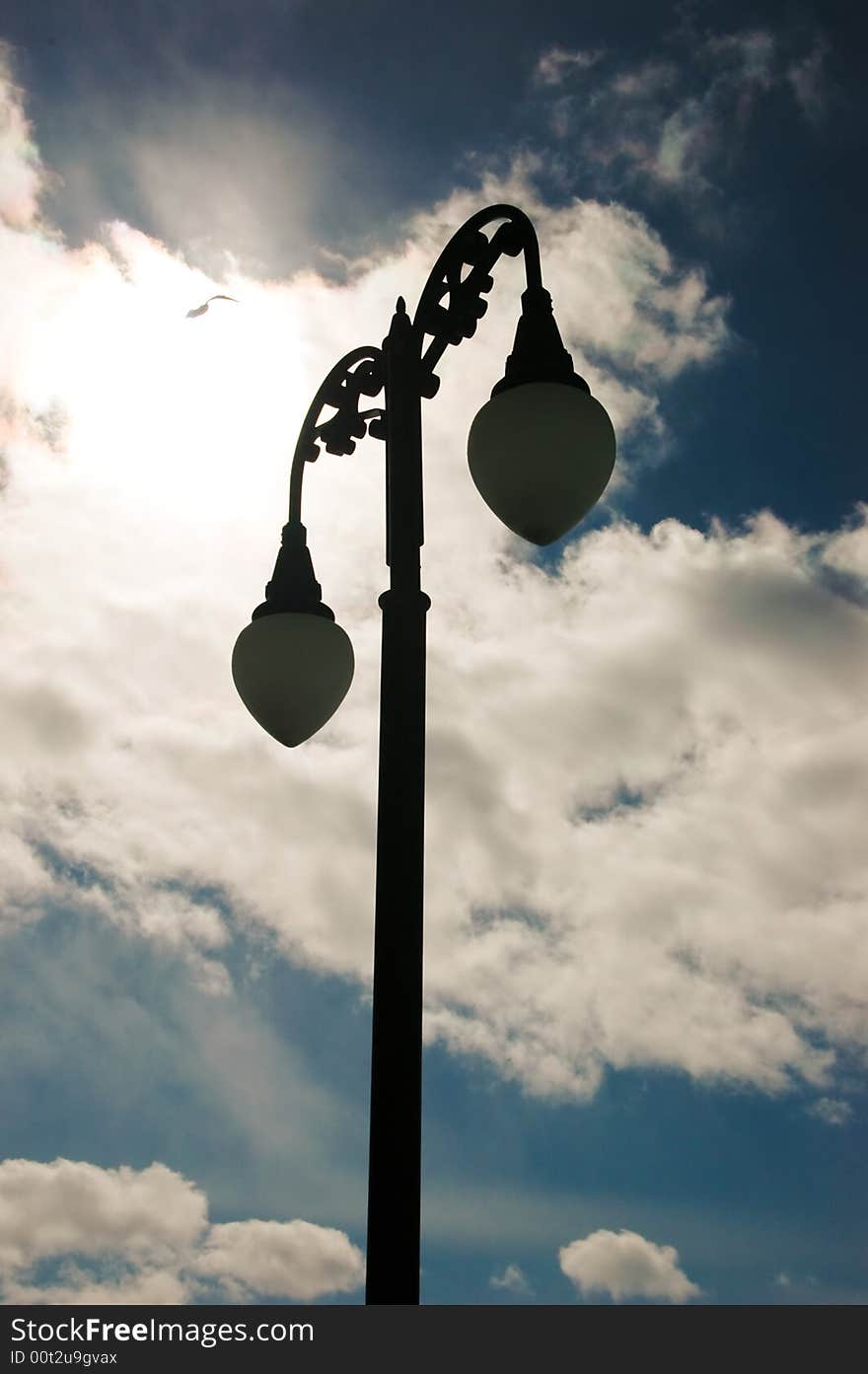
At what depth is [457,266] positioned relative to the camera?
19.4 feet

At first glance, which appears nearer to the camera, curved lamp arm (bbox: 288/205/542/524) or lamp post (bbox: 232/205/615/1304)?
lamp post (bbox: 232/205/615/1304)

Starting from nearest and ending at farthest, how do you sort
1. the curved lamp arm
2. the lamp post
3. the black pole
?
the black pole
the lamp post
the curved lamp arm

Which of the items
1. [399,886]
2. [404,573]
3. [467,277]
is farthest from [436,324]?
[399,886]

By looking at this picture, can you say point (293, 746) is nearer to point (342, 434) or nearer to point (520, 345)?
point (342, 434)

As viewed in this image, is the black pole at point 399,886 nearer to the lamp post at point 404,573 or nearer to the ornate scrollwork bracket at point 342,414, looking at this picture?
the lamp post at point 404,573

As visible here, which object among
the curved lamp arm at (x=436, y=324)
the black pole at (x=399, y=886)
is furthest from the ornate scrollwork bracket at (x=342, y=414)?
the black pole at (x=399, y=886)

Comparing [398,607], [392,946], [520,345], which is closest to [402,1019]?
[392,946]

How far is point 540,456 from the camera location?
5.03 m

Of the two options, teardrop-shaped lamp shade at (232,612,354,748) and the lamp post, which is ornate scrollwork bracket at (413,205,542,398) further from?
teardrop-shaped lamp shade at (232,612,354,748)

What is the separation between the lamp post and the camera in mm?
4047

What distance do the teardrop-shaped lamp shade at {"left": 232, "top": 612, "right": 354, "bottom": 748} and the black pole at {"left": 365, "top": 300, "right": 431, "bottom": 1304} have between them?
99 cm

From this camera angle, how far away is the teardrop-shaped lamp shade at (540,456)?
5039 mm

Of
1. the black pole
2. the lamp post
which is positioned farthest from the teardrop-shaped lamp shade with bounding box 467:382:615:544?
the black pole

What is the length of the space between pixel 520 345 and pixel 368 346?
53.0 inches
